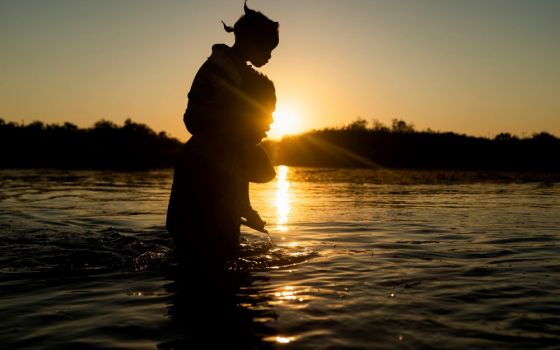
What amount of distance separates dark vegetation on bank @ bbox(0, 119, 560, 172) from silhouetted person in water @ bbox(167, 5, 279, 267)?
3280 centimetres

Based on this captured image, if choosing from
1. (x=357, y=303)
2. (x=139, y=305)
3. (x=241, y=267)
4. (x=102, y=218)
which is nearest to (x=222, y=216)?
(x=241, y=267)

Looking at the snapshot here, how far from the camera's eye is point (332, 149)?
4325cm

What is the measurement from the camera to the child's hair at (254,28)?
17.3ft

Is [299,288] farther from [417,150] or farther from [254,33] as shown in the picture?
[417,150]

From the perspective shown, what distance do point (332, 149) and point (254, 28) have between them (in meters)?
38.2

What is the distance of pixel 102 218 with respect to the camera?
10.7 m

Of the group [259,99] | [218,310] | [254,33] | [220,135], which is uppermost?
[254,33]

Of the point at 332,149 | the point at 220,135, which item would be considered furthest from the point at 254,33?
the point at 332,149

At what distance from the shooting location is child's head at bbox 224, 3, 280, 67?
208 inches

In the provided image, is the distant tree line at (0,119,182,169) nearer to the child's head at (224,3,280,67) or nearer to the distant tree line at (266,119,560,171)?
the distant tree line at (266,119,560,171)

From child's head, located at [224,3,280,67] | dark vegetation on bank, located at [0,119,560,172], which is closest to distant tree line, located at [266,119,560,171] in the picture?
dark vegetation on bank, located at [0,119,560,172]

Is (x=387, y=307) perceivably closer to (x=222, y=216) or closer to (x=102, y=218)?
(x=222, y=216)

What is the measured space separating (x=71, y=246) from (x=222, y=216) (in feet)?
10.0

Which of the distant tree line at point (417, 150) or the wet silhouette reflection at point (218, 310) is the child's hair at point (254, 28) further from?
the distant tree line at point (417, 150)
